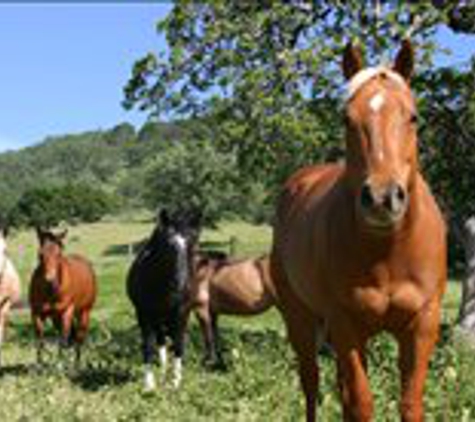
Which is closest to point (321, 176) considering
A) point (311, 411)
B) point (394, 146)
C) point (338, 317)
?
point (311, 411)

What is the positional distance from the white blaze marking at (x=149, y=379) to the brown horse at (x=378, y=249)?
440cm

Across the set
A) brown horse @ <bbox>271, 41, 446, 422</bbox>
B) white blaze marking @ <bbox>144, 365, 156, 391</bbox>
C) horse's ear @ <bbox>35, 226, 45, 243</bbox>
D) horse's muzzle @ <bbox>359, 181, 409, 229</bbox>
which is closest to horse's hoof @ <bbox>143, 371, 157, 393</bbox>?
white blaze marking @ <bbox>144, 365, 156, 391</bbox>

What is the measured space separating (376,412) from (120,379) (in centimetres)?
458

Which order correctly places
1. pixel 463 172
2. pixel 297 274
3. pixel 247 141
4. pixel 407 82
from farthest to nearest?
pixel 463 172, pixel 247 141, pixel 297 274, pixel 407 82

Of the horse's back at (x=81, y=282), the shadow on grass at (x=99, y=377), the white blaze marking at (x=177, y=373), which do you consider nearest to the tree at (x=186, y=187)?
the horse's back at (x=81, y=282)

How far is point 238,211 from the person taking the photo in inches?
2598

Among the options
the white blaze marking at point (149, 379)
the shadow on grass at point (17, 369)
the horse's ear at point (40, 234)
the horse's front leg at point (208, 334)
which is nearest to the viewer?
the white blaze marking at point (149, 379)

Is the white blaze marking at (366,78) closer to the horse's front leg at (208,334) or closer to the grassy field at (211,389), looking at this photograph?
the grassy field at (211,389)

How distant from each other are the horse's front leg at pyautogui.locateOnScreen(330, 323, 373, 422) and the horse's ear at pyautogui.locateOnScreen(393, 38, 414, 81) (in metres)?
1.43

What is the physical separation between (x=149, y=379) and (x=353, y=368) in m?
5.15

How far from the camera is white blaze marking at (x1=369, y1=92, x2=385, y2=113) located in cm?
458

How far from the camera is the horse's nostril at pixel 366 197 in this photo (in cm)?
430

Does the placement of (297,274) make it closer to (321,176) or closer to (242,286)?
(321,176)

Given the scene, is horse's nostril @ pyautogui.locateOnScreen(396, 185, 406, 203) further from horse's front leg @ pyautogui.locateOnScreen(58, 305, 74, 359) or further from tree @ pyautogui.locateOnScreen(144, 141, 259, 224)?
tree @ pyautogui.locateOnScreen(144, 141, 259, 224)
